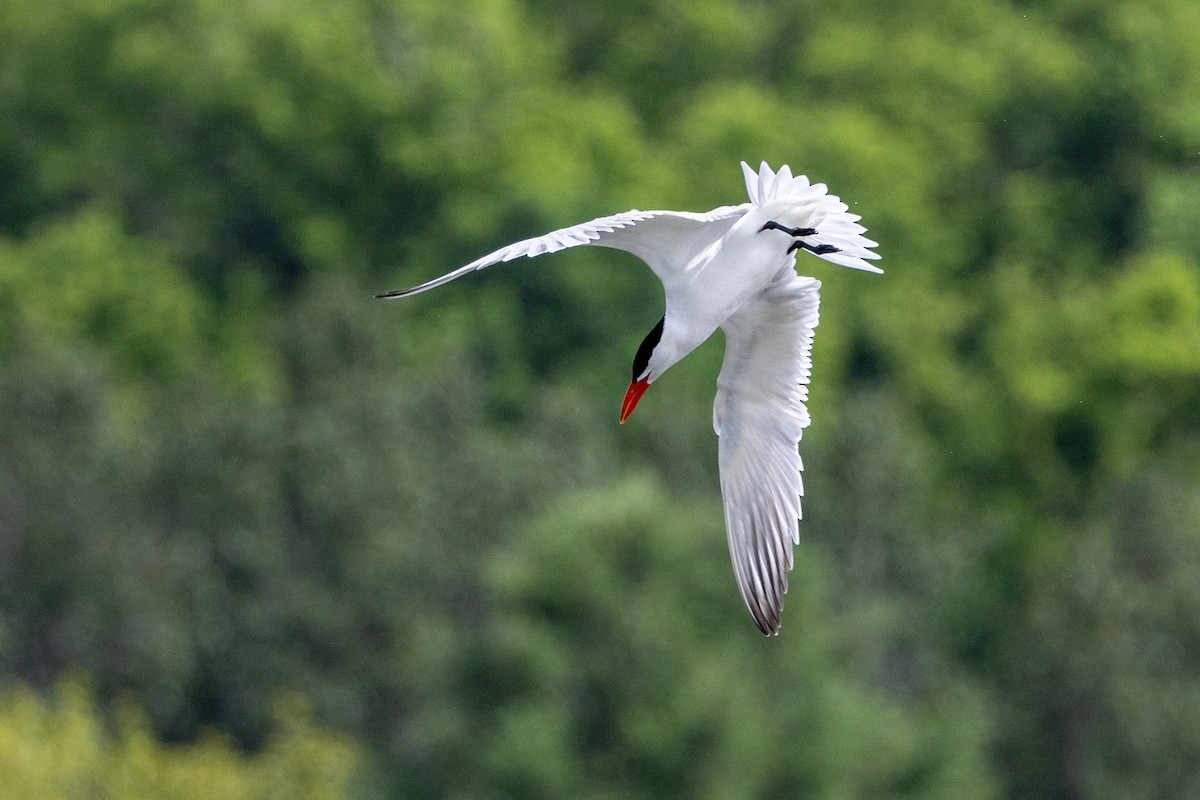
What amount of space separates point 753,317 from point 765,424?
1.52 ft

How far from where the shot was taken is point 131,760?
90.4ft

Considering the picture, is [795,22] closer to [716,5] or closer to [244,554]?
[716,5]

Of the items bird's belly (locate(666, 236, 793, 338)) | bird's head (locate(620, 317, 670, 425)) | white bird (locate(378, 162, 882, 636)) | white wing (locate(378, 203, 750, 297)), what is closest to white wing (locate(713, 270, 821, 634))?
white bird (locate(378, 162, 882, 636))

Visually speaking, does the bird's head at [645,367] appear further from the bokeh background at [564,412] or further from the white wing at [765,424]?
the bokeh background at [564,412]

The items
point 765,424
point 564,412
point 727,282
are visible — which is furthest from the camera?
point 564,412

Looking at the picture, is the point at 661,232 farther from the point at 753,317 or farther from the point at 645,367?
the point at 753,317

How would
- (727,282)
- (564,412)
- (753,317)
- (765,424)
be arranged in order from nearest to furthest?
1. (727,282)
2. (753,317)
3. (765,424)
4. (564,412)

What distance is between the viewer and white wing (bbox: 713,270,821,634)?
8.92m

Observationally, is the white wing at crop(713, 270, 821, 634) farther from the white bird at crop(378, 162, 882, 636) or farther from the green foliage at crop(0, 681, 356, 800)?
the green foliage at crop(0, 681, 356, 800)

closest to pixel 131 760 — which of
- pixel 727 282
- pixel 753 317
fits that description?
pixel 753 317

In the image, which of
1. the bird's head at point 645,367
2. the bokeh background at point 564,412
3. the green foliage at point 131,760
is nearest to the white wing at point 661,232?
the bird's head at point 645,367

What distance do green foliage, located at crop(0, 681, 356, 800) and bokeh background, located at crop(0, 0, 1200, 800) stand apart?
0.09 metres

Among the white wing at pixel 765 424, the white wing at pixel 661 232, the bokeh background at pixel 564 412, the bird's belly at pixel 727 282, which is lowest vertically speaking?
the bokeh background at pixel 564 412

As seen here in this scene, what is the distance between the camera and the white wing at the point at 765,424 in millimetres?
8922
